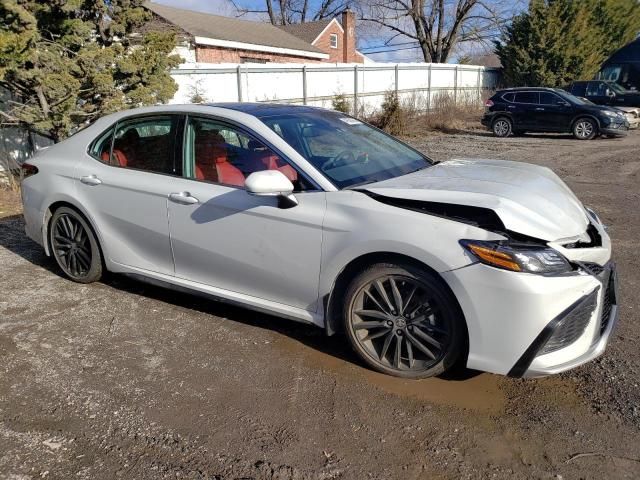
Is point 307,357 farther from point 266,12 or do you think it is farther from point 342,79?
point 266,12

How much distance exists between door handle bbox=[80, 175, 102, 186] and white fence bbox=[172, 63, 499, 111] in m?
9.68

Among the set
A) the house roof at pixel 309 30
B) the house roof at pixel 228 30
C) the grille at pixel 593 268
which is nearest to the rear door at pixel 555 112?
the house roof at pixel 228 30

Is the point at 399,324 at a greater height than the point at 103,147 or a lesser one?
lesser

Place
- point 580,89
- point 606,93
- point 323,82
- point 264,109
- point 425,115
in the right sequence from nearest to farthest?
point 264,109, point 323,82, point 606,93, point 580,89, point 425,115

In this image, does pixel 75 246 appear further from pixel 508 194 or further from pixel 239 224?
pixel 508 194

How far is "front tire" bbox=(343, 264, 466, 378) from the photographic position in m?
2.90

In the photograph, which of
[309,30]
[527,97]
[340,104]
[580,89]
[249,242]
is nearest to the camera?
[249,242]

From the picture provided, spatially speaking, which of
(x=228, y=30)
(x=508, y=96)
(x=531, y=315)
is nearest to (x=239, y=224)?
(x=531, y=315)

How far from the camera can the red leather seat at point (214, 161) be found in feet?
12.0

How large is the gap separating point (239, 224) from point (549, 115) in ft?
53.9

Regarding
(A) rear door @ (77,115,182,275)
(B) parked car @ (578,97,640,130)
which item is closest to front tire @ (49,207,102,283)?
(A) rear door @ (77,115,182,275)

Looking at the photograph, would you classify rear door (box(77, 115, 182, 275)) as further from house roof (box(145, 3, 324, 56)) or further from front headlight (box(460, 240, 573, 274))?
house roof (box(145, 3, 324, 56))

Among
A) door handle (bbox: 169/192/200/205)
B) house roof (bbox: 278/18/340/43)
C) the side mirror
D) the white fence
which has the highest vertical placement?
house roof (bbox: 278/18/340/43)

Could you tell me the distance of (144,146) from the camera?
13.6 feet
